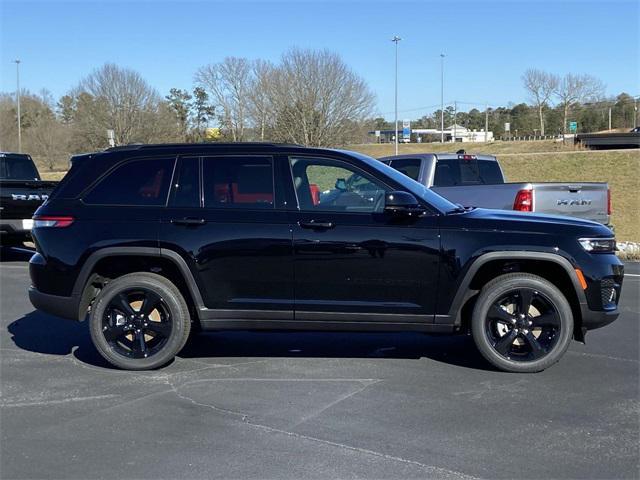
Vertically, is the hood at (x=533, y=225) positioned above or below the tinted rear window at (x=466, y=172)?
below

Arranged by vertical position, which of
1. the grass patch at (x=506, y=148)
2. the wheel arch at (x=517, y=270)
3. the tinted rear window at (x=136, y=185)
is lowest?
the wheel arch at (x=517, y=270)

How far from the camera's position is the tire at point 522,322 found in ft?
17.9

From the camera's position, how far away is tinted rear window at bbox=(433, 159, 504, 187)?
37.7ft

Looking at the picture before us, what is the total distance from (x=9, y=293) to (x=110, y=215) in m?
4.44

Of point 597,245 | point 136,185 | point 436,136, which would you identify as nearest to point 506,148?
point 597,245

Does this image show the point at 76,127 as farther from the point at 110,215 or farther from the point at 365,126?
the point at 110,215

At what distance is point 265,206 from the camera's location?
221 inches

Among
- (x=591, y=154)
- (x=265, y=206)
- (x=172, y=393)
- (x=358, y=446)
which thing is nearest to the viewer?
(x=358, y=446)

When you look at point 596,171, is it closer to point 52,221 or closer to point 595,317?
point 595,317

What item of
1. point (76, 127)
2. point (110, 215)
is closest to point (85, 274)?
point (110, 215)

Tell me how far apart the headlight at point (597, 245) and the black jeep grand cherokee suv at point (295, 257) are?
0.01 meters

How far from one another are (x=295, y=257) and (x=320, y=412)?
133 cm

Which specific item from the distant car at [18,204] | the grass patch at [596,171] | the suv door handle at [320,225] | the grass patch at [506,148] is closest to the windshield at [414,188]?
the suv door handle at [320,225]

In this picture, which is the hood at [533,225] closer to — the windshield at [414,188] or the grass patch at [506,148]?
the windshield at [414,188]
